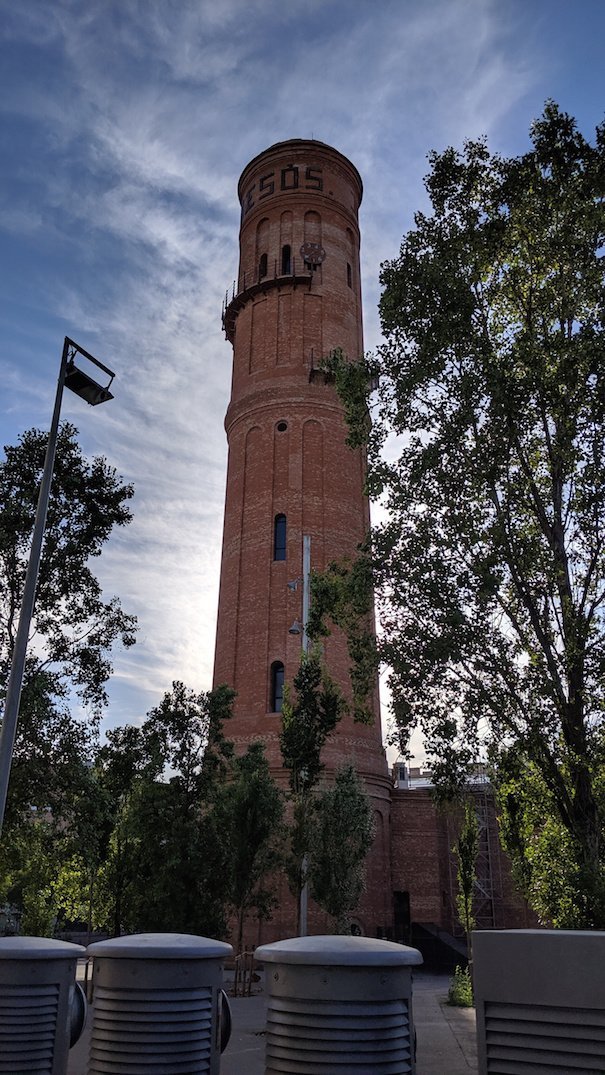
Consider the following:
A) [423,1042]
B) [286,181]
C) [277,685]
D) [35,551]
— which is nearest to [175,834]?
[423,1042]

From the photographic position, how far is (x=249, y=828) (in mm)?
18500

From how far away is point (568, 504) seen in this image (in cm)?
1291

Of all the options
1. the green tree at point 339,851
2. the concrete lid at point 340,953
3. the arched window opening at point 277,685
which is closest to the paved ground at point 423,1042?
the green tree at point 339,851

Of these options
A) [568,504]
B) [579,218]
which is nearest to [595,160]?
[579,218]

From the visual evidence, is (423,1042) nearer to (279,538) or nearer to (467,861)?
(467,861)

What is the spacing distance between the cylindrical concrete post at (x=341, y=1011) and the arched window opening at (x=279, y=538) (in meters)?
25.4

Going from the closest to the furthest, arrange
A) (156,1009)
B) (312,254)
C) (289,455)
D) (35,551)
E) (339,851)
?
(156,1009)
(35,551)
(339,851)
(289,455)
(312,254)

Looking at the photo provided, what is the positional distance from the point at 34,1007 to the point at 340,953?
2463 mm

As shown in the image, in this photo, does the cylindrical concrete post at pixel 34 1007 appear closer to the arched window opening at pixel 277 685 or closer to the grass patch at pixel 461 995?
the grass patch at pixel 461 995

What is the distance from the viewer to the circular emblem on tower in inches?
1352

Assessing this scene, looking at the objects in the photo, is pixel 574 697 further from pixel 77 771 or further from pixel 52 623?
pixel 52 623

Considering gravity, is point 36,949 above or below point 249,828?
below

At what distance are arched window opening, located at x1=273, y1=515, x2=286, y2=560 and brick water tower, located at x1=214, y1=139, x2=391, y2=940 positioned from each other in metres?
0.05

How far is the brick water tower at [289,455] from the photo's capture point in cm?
2805
